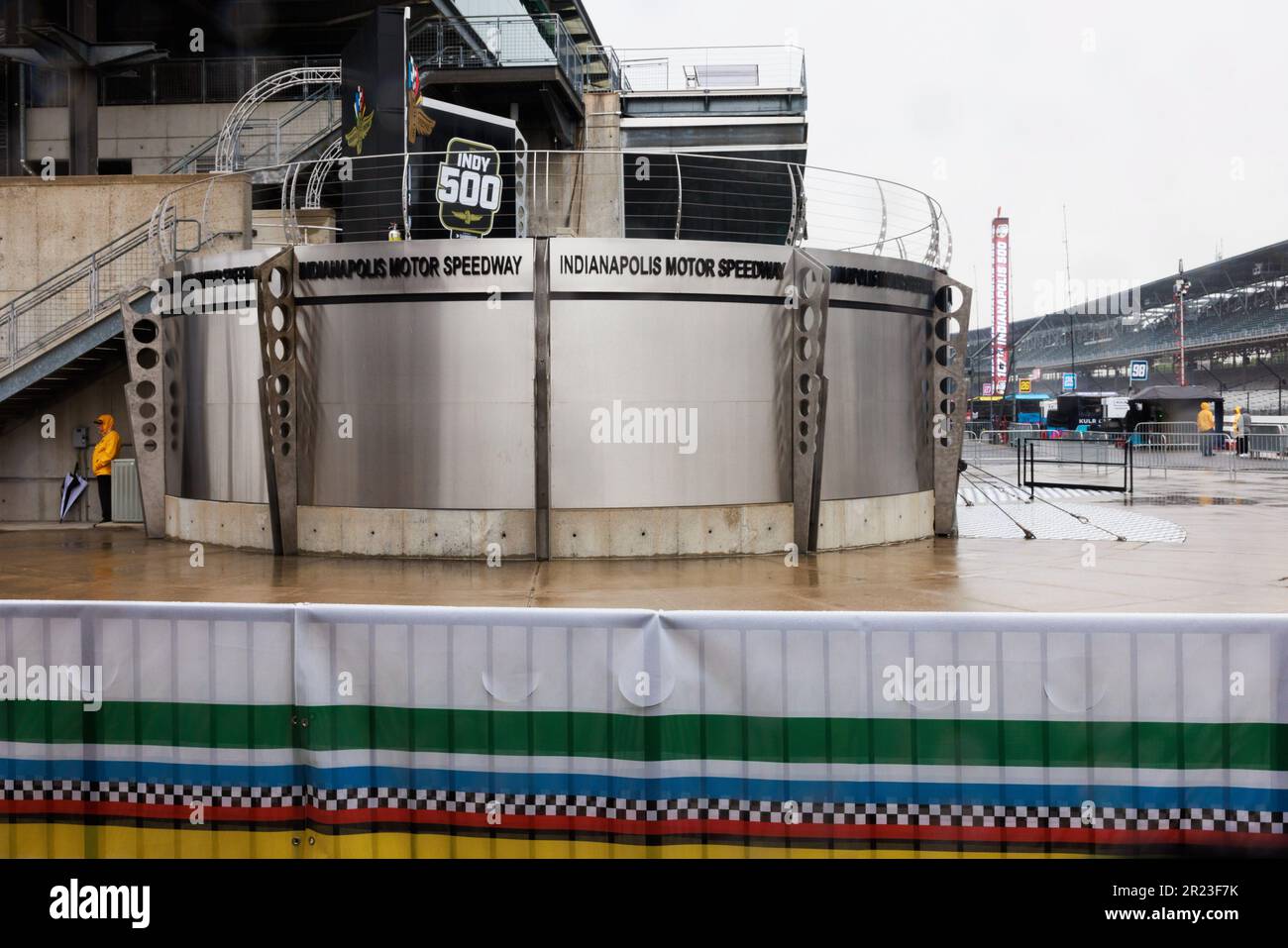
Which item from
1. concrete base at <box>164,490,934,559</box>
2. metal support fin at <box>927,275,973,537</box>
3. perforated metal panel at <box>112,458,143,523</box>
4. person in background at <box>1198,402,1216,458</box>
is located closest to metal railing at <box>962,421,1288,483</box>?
person in background at <box>1198,402,1216,458</box>

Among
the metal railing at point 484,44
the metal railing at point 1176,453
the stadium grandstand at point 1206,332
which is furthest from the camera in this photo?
the stadium grandstand at point 1206,332

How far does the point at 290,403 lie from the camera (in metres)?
15.7

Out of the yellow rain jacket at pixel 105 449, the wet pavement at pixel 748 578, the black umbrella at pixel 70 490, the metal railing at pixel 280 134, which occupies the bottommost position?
the wet pavement at pixel 748 578

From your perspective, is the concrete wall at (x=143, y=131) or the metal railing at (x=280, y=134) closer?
the metal railing at (x=280, y=134)

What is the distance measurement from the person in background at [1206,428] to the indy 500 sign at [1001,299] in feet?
176

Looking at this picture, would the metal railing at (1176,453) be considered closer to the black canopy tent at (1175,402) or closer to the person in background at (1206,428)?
the person in background at (1206,428)

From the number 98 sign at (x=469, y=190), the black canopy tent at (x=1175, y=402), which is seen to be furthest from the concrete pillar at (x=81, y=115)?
the black canopy tent at (x=1175, y=402)

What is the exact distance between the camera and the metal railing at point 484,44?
31.0m

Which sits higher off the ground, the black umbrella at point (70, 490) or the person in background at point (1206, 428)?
the person in background at point (1206, 428)

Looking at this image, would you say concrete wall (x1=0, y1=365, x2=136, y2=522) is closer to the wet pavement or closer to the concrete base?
the wet pavement

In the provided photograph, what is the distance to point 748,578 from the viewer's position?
534 inches

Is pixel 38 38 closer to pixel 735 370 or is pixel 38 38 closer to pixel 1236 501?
pixel 735 370

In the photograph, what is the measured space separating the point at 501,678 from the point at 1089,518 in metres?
17.5

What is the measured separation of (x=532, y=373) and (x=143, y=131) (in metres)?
23.0
